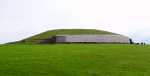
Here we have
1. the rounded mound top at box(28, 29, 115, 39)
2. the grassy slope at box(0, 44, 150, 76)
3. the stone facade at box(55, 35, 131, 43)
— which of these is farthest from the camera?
the rounded mound top at box(28, 29, 115, 39)

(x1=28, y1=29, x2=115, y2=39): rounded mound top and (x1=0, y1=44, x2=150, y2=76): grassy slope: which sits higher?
(x1=0, y1=44, x2=150, y2=76): grassy slope

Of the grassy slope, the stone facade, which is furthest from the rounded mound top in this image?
the grassy slope

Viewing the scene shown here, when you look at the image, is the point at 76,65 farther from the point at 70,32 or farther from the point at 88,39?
the point at 70,32

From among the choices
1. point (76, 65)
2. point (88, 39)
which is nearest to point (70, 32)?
point (88, 39)

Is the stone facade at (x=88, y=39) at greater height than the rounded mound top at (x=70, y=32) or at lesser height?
lesser

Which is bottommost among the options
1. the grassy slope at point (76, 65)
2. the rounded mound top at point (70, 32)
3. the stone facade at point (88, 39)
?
the stone facade at point (88, 39)

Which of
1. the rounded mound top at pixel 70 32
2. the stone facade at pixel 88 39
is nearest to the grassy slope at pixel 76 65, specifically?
the stone facade at pixel 88 39

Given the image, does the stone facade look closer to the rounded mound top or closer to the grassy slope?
the rounded mound top

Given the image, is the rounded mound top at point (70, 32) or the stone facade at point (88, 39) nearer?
the stone facade at point (88, 39)

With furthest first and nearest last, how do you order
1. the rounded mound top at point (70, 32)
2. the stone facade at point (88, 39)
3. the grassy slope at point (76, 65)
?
the rounded mound top at point (70, 32) → the stone facade at point (88, 39) → the grassy slope at point (76, 65)

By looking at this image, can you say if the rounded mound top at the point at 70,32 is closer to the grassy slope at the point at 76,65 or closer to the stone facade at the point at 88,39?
the stone facade at the point at 88,39

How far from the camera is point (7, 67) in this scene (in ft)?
88.3

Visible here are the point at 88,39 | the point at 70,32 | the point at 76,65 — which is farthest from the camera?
the point at 70,32

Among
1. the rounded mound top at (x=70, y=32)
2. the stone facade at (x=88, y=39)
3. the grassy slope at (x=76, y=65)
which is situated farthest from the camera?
the rounded mound top at (x=70, y=32)
